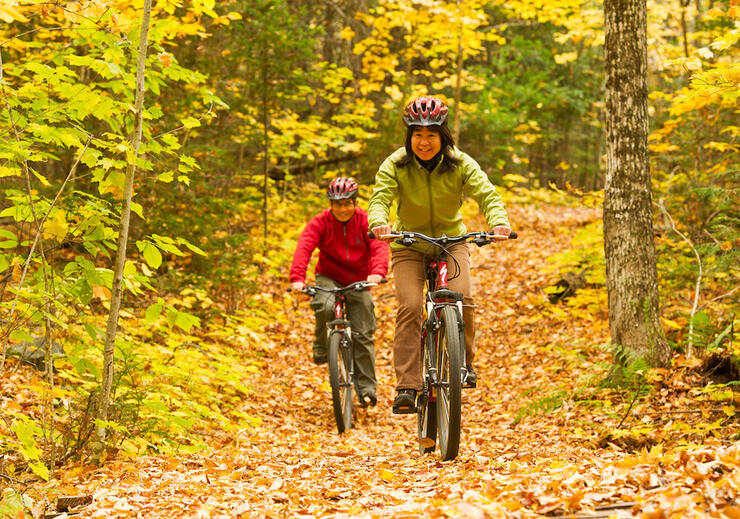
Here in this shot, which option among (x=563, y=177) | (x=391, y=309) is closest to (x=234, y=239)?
(x=391, y=309)

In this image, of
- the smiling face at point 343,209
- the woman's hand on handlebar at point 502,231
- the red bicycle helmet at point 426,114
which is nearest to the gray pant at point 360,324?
the smiling face at point 343,209

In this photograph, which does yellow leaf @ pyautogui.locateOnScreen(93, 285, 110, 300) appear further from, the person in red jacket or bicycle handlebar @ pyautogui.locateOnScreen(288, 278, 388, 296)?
the person in red jacket

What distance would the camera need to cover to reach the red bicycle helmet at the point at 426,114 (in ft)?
16.2

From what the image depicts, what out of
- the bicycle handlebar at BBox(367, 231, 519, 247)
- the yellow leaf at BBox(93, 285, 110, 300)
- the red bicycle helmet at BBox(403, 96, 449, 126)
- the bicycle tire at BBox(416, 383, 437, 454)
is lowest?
the bicycle tire at BBox(416, 383, 437, 454)

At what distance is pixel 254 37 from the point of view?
1145cm

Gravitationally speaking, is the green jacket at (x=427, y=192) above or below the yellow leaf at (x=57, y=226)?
→ above

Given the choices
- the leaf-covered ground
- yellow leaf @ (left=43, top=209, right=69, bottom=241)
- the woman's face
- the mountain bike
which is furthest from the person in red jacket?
yellow leaf @ (left=43, top=209, right=69, bottom=241)

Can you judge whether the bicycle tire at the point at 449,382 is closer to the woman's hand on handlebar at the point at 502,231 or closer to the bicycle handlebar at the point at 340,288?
the woman's hand on handlebar at the point at 502,231

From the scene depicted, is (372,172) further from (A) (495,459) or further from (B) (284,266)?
(A) (495,459)

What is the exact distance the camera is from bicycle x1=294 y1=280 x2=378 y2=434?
268 inches

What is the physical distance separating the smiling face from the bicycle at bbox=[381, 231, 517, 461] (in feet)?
6.64

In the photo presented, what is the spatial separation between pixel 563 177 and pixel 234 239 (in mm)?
21103

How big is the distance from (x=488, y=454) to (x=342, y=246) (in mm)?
3121

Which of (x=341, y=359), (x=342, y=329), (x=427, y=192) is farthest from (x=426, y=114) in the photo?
(x=341, y=359)
